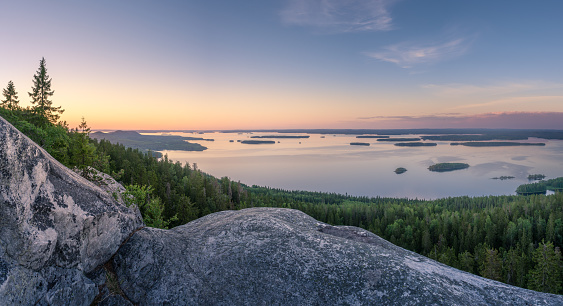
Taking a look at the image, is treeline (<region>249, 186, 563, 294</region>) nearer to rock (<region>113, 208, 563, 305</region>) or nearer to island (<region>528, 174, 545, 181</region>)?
rock (<region>113, 208, 563, 305</region>)

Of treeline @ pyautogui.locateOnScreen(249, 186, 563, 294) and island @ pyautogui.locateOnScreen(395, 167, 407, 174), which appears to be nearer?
treeline @ pyautogui.locateOnScreen(249, 186, 563, 294)

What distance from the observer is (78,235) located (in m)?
7.76

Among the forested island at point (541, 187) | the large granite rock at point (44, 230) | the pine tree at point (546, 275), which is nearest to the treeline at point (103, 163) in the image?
the large granite rock at point (44, 230)

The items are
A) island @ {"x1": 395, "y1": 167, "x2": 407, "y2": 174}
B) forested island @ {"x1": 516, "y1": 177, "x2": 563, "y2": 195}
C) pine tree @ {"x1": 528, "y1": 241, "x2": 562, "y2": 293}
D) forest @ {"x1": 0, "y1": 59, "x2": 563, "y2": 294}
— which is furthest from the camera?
island @ {"x1": 395, "y1": 167, "x2": 407, "y2": 174}

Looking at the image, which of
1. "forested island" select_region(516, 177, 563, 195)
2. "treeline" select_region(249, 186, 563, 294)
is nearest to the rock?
"treeline" select_region(249, 186, 563, 294)

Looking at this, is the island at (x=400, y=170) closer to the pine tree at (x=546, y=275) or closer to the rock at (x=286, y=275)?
the pine tree at (x=546, y=275)

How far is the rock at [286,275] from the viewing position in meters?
7.80

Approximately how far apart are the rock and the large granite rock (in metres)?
1.17

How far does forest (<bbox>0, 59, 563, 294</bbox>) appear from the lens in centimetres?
3075

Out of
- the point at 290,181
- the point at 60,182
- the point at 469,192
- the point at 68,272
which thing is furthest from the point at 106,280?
the point at 469,192

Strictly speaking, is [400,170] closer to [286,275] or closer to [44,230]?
[286,275]

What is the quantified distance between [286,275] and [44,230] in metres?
6.34

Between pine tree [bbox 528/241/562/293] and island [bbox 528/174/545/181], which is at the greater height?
pine tree [bbox 528/241/562/293]

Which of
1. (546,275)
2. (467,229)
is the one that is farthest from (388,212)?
(546,275)
